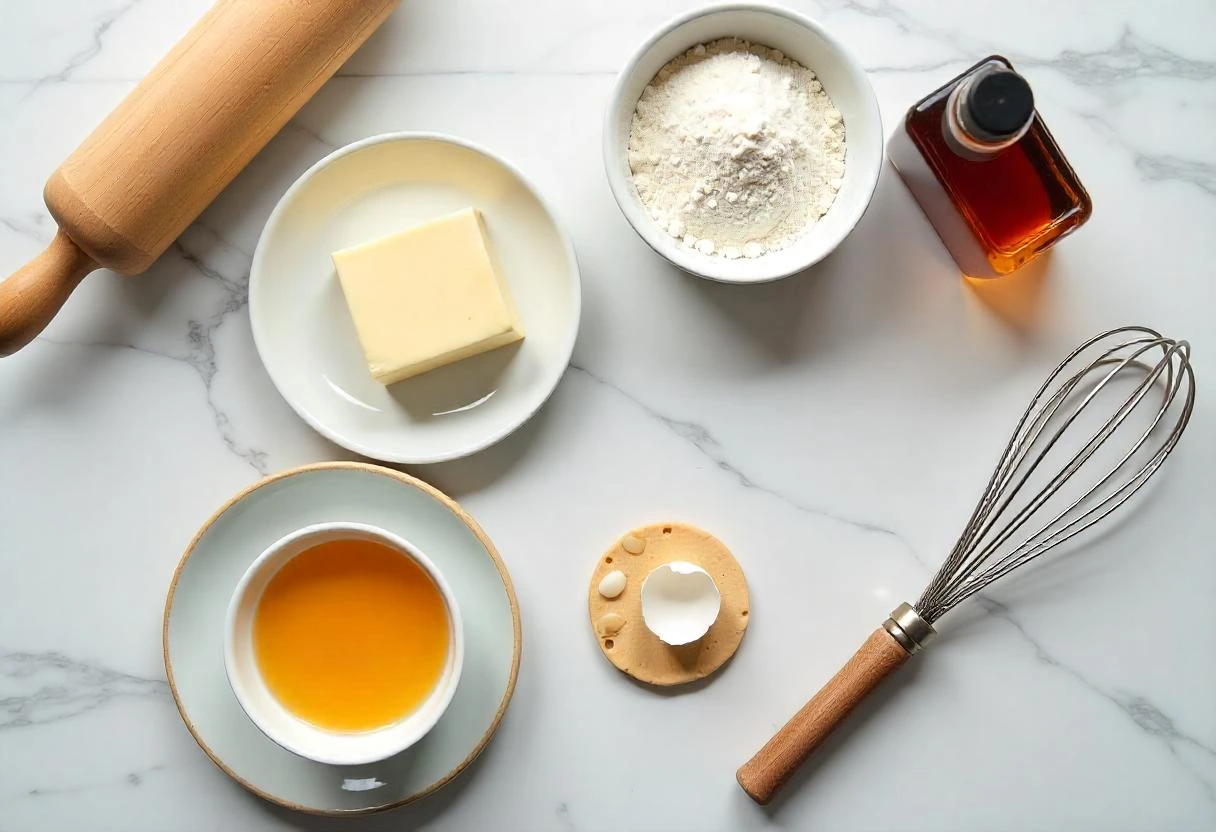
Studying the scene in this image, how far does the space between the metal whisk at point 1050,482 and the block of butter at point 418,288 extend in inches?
19.8

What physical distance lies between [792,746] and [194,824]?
640 millimetres

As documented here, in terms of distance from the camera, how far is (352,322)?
0.93 meters

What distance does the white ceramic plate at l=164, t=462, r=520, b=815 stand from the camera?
0.89 metres

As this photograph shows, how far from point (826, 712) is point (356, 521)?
51 centimetres

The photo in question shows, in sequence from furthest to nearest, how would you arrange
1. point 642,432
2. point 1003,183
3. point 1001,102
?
point 642,432, point 1003,183, point 1001,102

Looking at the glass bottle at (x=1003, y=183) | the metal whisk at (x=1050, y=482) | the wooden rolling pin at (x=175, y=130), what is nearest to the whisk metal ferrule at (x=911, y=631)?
the metal whisk at (x=1050, y=482)

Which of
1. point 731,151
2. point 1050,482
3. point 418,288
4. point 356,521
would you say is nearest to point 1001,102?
point 731,151

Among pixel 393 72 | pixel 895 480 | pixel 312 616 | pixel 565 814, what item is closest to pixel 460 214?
pixel 393 72

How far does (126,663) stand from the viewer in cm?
97

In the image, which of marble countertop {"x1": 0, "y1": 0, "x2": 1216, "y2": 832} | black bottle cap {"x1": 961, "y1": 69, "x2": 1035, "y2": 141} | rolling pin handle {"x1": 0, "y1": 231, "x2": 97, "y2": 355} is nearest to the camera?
black bottle cap {"x1": 961, "y1": 69, "x2": 1035, "y2": 141}

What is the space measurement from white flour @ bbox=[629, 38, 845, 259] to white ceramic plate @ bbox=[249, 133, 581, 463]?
0.12 m

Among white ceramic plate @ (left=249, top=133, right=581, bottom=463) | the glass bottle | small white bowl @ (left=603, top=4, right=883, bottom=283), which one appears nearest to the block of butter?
white ceramic plate @ (left=249, top=133, right=581, bottom=463)

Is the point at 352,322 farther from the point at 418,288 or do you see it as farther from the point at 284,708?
the point at 284,708

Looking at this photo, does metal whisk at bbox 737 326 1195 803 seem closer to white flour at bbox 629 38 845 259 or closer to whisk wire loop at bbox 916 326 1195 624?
whisk wire loop at bbox 916 326 1195 624
